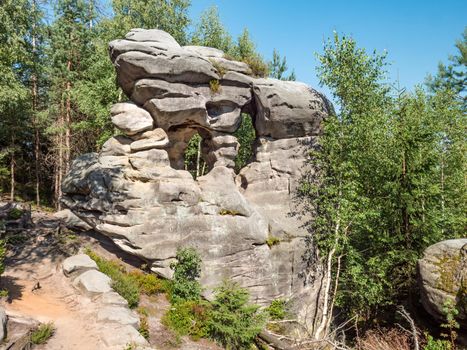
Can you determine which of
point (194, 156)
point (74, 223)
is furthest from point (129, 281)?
point (194, 156)

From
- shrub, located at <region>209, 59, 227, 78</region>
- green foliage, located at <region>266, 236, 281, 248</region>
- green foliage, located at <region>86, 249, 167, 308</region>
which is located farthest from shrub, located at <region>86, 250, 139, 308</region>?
shrub, located at <region>209, 59, 227, 78</region>

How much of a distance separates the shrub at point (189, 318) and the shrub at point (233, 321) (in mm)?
393

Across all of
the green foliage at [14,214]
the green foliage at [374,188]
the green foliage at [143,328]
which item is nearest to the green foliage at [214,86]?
the green foliage at [374,188]

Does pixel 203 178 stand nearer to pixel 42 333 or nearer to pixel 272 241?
pixel 272 241

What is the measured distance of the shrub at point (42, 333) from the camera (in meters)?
9.21

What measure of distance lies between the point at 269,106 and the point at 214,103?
9.75 ft

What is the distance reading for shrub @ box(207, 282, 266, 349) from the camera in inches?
494

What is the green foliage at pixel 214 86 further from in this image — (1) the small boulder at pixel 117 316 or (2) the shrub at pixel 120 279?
(1) the small boulder at pixel 117 316

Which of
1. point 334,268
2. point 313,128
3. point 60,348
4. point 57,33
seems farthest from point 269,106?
point 57,33

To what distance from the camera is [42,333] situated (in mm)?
9367

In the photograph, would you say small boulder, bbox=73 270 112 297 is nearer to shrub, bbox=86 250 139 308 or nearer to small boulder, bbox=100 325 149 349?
shrub, bbox=86 250 139 308

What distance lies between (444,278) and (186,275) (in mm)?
10103

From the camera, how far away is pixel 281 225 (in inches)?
686

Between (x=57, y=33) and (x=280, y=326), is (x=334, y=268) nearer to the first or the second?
(x=280, y=326)
